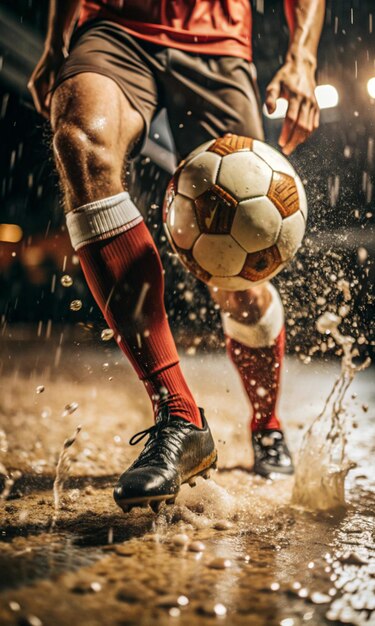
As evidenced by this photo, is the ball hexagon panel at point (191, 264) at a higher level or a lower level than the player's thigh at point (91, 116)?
lower

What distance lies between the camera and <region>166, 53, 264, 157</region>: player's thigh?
1688mm

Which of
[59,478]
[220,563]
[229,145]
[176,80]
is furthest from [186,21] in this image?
[220,563]

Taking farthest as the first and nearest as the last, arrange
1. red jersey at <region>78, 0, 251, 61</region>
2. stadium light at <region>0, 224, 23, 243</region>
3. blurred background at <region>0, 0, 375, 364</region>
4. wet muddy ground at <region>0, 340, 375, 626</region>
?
stadium light at <region>0, 224, 23, 243</region> < blurred background at <region>0, 0, 375, 364</region> < red jersey at <region>78, 0, 251, 61</region> < wet muddy ground at <region>0, 340, 375, 626</region>

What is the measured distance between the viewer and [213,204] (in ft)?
4.63

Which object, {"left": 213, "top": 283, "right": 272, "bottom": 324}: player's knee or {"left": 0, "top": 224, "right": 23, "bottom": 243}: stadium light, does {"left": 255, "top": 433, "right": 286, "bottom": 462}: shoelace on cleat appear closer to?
{"left": 213, "top": 283, "right": 272, "bottom": 324}: player's knee

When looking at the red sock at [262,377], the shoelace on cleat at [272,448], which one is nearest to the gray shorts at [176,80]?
the red sock at [262,377]

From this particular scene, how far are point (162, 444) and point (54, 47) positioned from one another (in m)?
1.20

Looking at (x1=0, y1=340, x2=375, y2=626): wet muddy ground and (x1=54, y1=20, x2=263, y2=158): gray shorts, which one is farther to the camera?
(x1=54, y1=20, x2=263, y2=158): gray shorts

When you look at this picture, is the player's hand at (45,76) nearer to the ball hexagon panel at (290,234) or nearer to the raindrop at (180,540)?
the ball hexagon panel at (290,234)

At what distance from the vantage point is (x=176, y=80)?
164 cm

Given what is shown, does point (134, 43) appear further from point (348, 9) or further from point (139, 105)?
point (348, 9)

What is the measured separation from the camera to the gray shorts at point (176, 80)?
147 centimetres

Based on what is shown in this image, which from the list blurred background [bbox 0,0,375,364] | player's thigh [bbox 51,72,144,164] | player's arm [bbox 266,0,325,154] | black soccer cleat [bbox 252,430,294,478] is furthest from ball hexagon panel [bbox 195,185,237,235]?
blurred background [bbox 0,0,375,364]

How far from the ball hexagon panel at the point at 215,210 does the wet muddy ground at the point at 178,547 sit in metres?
0.63
